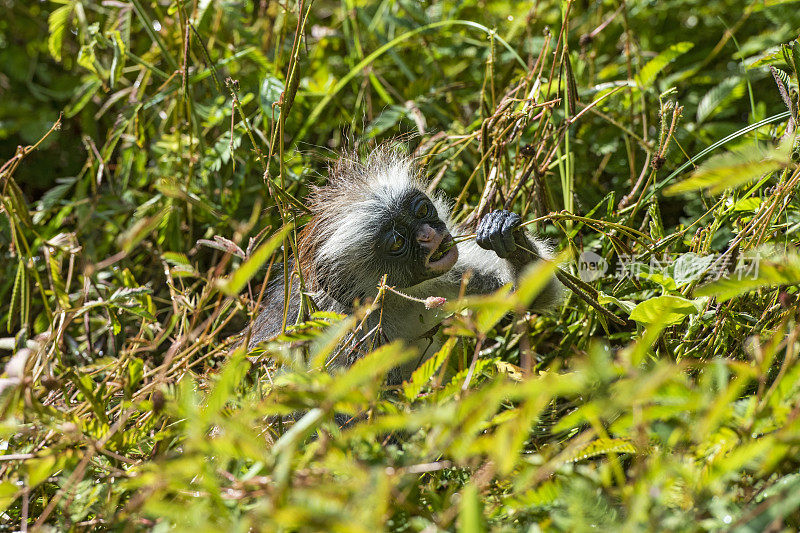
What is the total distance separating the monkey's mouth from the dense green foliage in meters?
0.29

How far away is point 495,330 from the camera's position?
331cm

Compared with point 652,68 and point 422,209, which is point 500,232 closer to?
point 422,209

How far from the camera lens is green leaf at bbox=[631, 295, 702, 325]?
204 centimetres

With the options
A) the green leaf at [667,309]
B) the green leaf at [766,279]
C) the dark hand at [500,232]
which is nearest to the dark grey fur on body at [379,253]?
the dark hand at [500,232]

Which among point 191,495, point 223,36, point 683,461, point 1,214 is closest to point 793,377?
point 683,461

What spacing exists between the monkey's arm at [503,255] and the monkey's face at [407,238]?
0.22m

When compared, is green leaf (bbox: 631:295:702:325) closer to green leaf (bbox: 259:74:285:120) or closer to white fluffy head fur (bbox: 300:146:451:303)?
white fluffy head fur (bbox: 300:146:451:303)

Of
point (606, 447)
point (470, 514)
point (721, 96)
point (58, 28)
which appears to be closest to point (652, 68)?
point (721, 96)

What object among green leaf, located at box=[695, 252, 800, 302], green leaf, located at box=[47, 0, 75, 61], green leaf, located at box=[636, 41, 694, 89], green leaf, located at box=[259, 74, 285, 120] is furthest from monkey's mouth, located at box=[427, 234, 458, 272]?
green leaf, located at box=[47, 0, 75, 61]

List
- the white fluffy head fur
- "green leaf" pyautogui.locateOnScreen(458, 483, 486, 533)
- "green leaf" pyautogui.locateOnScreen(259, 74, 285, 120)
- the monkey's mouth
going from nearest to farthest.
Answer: "green leaf" pyautogui.locateOnScreen(458, 483, 486, 533) → the monkey's mouth → the white fluffy head fur → "green leaf" pyautogui.locateOnScreen(259, 74, 285, 120)

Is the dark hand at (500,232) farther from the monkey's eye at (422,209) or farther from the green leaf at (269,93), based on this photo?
the green leaf at (269,93)

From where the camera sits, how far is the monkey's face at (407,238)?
3062mm

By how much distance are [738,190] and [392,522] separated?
5.91 feet

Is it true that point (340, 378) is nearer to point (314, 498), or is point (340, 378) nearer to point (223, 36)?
point (314, 498)
